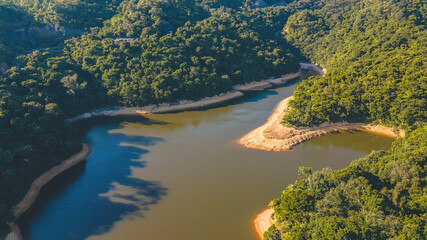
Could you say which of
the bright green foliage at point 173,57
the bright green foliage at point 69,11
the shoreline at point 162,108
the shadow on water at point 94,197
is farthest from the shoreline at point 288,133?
the bright green foliage at point 69,11

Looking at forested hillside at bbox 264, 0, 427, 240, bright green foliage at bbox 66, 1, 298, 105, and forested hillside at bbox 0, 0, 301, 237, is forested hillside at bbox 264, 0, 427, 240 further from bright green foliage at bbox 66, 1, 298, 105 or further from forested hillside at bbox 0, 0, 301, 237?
forested hillside at bbox 0, 0, 301, 237

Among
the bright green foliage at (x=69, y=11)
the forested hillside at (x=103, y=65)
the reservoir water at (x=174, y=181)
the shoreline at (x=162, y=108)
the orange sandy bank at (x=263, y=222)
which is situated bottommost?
the orange sandy bank at (x=263, y=222)

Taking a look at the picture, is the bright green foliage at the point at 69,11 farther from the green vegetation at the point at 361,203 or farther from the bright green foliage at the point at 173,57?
the green vegetation at the point at 361,203

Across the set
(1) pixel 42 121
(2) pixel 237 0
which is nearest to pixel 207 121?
(1) pixel 42 121

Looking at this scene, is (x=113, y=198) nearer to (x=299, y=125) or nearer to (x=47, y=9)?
(x=299, y=125)

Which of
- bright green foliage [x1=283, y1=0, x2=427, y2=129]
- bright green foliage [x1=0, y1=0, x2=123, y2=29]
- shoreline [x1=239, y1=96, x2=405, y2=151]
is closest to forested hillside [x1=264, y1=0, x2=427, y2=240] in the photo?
bright green foliage [x1=283, y1=0, x2=427, y2=129]
